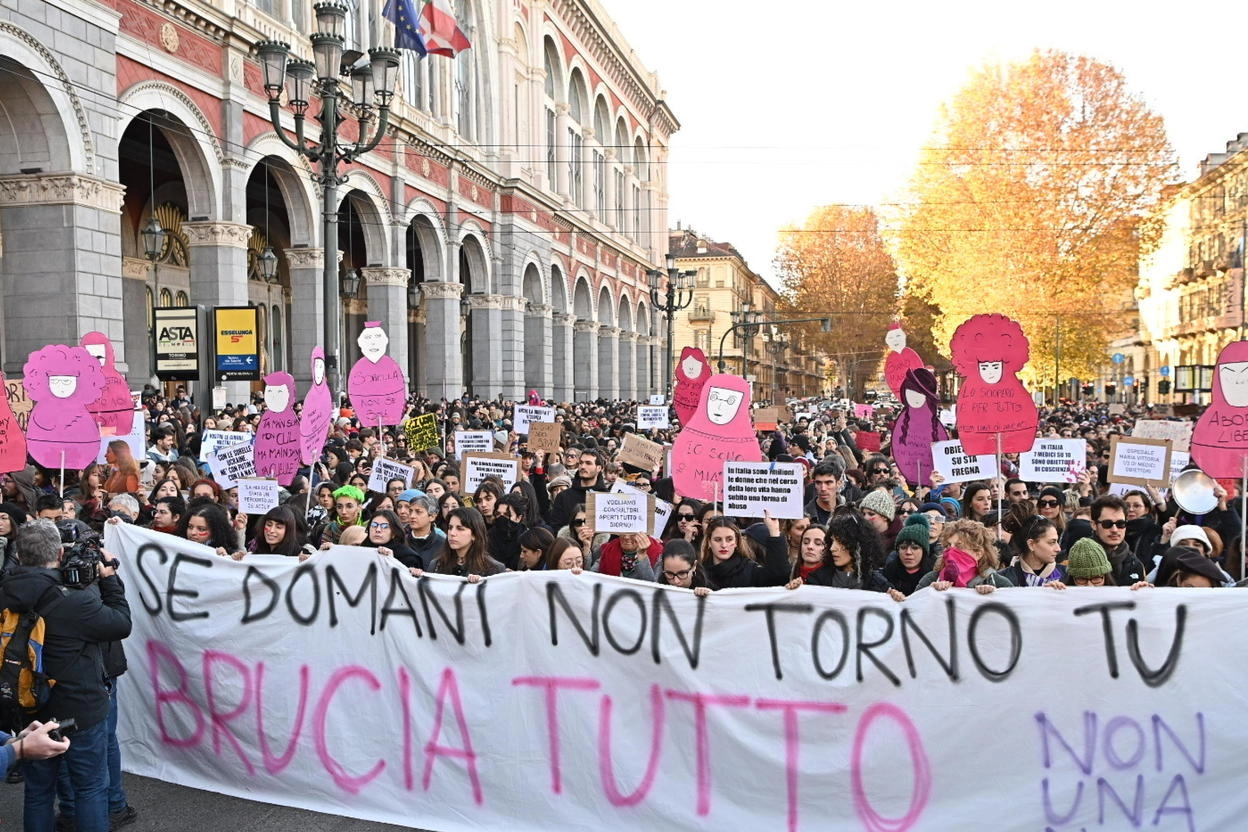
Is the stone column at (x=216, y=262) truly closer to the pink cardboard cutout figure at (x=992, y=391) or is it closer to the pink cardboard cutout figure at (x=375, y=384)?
the pink cardboard cutout figure at (x=375, y=384)

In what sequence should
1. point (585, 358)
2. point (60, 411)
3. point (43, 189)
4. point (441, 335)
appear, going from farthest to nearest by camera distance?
point (585, 358), point (441, 335), point (43, 189), point (60, 411)

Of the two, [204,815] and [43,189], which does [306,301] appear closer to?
[43,189]

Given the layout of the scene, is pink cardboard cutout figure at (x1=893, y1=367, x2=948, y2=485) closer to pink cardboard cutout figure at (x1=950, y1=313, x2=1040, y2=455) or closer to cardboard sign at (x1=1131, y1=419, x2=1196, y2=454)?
pink cardboard cutout figure at (x1=950, y1=313, x2=1040, y2=455)

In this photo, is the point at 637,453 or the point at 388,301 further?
the point at 388,301

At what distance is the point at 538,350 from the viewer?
129 feet

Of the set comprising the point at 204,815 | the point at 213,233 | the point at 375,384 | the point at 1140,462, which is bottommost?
the point at 204,815

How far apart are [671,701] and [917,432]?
6.97 m

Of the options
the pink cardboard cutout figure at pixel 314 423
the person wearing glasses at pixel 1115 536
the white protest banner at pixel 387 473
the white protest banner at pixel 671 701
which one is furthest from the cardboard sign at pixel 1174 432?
the pink cardboard cutout figure at pixel 314 423

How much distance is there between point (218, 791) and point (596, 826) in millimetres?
1980

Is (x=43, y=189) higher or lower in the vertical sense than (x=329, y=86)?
lower

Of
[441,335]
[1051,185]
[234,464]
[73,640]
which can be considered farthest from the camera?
[1051,185]

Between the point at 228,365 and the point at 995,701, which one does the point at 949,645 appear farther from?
Result: the point at 228,365

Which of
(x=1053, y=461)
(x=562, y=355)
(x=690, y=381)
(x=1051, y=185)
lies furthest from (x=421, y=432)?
(x=562, y=355)

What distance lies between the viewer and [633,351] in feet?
186
